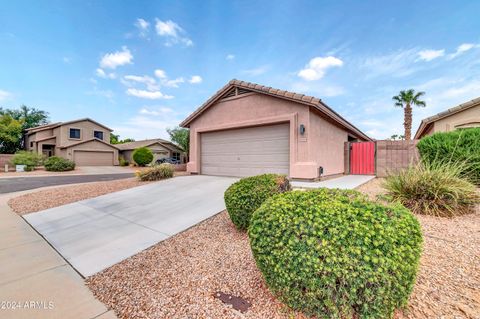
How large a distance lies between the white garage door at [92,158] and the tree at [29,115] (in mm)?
16935

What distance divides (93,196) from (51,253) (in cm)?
451

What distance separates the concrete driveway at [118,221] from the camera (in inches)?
136

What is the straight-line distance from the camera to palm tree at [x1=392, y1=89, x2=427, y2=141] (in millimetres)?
19531

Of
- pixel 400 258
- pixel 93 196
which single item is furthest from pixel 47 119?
pixel 400 258

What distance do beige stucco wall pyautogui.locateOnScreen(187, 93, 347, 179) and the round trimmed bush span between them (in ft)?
20.1

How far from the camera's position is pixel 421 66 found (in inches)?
373

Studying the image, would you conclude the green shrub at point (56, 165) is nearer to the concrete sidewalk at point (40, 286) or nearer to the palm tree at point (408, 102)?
the concrete sidewalk at point (40, 286)

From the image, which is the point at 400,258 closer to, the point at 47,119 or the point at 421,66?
the point at 421,66

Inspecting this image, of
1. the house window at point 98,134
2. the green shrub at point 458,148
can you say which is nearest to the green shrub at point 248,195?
the green shrub at point 458,148

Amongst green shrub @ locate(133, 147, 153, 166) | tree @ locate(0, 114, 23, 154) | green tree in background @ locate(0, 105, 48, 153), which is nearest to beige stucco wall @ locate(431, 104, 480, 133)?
green shrub @ locate(133, 147, 153, 166)

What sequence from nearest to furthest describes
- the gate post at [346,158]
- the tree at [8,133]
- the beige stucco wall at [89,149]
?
the gate post at [346,158], the beige stucco wall at [89,149], the tree at [8,133]

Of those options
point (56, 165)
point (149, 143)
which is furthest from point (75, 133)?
point (56, 165)

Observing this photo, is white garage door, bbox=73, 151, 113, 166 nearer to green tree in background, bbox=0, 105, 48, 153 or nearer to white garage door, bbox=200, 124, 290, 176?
green tree in background, bbox=0, 105, 48, 153

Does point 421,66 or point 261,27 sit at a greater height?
point 261,27
